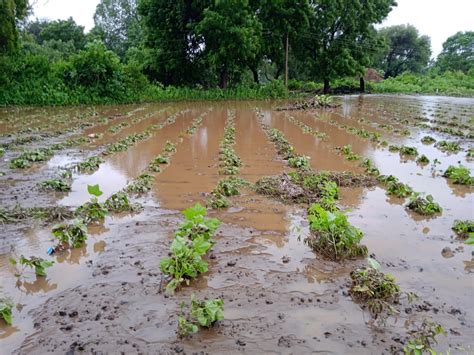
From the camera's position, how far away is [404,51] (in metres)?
63.3

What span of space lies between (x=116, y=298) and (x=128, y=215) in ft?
7.15

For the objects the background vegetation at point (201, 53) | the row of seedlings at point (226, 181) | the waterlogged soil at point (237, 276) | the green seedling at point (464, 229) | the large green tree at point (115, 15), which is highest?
the large green tree at point (115, 15)

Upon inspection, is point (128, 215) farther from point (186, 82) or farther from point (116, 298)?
point (186, 82)

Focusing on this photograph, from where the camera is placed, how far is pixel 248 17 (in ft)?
101

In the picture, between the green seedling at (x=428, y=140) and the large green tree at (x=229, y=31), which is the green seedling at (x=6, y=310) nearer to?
the green seedling at (x=428, y=140)

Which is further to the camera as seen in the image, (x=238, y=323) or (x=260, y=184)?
(x=260, y=184)

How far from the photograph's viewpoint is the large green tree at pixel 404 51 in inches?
2424

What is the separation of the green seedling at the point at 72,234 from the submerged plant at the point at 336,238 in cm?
261

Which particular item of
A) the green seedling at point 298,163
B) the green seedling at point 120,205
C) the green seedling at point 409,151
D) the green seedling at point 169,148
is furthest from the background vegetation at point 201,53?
the green seedling at point 120,205

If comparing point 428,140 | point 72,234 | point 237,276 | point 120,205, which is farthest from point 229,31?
point 237,276

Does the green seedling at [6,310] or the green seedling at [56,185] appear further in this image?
the green seedling at [56,185]

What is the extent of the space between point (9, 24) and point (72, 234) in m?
23.9

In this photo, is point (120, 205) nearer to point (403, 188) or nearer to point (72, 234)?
point (72, 234)

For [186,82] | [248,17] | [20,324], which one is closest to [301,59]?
[248,17]
